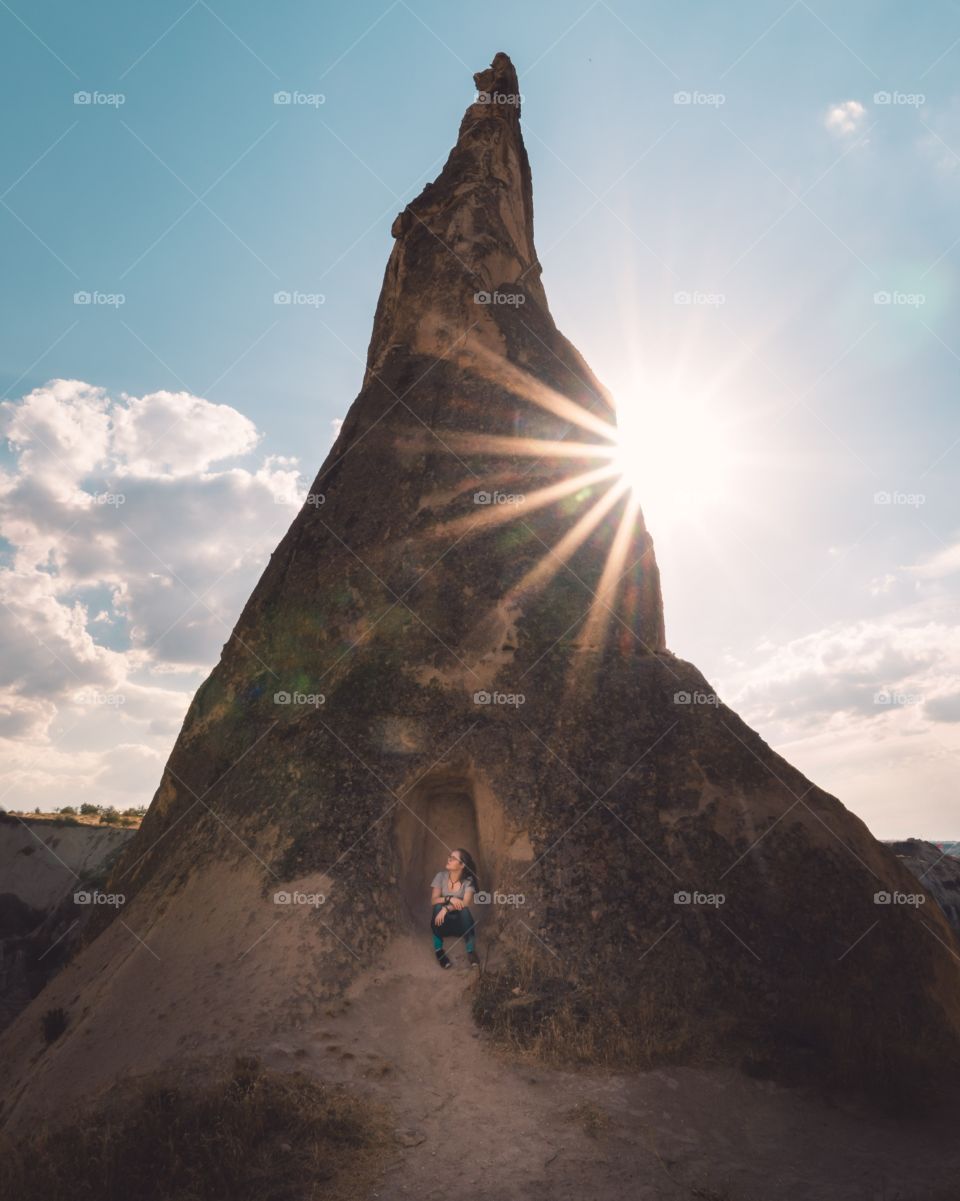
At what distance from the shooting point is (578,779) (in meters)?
9.59

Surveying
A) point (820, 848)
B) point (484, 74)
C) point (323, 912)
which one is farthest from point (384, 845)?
point (484, 74)

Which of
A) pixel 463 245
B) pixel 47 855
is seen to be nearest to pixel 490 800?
pixel 463 245

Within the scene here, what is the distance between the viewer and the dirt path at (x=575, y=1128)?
5879mm

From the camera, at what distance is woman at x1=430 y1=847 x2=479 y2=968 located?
8852 mm

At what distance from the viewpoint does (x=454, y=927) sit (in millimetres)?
8961

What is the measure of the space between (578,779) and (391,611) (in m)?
3.51

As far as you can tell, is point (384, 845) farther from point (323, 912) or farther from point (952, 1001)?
point (952, 1001)

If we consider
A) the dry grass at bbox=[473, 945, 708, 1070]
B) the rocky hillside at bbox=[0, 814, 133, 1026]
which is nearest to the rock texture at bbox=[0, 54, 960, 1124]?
the dry grass at bbox=[473, 945, 708, 1070]

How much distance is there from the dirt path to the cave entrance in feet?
4.50

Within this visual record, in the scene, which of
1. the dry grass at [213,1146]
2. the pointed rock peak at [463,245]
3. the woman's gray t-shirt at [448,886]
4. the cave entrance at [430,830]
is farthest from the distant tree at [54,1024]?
the pointed rock peak at [463,245]

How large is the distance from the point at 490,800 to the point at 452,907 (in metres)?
1.32

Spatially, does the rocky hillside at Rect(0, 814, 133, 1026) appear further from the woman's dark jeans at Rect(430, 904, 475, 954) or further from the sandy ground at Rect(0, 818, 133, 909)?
the woman's dark jeans at Rect(430, 904, 475, 954)

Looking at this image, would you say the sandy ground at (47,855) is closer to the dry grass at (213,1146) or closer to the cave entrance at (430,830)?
the cave entrance at (430,830)

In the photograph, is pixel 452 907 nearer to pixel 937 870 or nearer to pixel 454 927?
pixel 454 927
